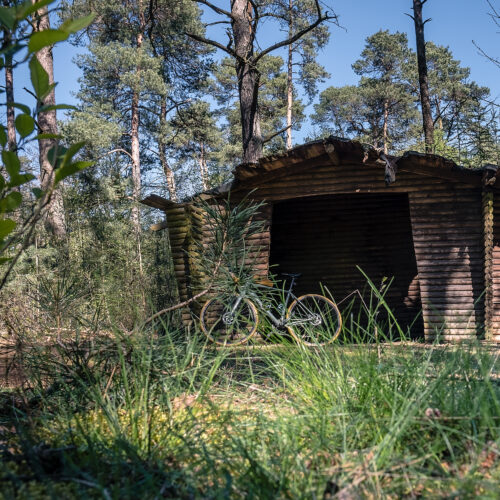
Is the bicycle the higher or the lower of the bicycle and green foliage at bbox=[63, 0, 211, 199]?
the lower

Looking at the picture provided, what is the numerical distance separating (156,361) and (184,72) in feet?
79.9

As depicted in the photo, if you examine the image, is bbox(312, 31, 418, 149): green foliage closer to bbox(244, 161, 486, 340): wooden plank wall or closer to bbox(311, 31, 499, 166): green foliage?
bbox(311, 31, 499, 166): green foliage

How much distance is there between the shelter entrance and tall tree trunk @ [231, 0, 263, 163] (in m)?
1.43

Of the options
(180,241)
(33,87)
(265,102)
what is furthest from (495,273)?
(265,102)

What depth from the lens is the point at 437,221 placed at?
8828mm

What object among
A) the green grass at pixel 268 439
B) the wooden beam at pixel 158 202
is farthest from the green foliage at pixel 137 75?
the green grass at pixel 268 439

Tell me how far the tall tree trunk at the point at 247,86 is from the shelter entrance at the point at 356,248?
143cm

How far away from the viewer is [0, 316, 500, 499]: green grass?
143 centimetres

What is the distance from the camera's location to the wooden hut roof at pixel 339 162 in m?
7.95

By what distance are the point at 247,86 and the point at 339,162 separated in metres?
3.69

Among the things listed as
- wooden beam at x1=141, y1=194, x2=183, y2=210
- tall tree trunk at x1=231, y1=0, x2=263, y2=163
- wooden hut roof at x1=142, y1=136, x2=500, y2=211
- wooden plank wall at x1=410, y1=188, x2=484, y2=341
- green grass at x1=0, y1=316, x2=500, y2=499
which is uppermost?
tall tree trunk at x1=231, y1=0, x2=263, y2=163

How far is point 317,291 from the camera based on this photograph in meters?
12.2

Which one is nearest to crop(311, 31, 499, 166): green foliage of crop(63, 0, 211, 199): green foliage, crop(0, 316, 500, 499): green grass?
crop(63, 0, 211, 199): green foliage

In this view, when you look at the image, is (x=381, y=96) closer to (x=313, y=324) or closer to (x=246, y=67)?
(x=246, y=67)
